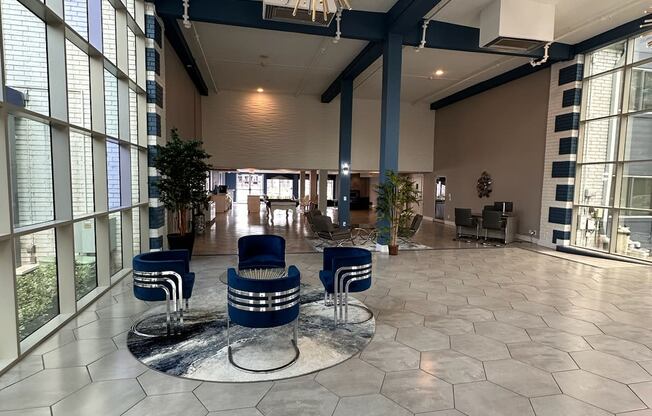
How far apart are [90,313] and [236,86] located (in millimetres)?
9406

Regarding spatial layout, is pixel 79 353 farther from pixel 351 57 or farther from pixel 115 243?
pixel 351 57

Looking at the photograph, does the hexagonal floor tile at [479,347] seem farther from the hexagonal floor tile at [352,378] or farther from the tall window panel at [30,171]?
the tall window panel at [30,171]

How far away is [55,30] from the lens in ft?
11.4

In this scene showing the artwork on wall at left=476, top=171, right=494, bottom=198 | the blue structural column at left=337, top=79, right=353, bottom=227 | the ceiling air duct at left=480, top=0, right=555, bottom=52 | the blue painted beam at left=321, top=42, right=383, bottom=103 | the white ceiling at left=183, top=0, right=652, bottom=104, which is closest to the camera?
the ceiling air duct at left=480, top=0, right=555, bottom=52

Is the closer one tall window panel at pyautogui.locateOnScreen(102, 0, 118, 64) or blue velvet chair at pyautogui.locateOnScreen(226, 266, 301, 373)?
blue velvet chair at pyautogui.locateOnScreen(226, 266, 301, 373)

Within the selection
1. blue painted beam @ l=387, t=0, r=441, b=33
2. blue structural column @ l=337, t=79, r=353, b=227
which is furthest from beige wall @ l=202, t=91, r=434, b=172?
blue painted beam @ l=387, t=0, r=441, b=33

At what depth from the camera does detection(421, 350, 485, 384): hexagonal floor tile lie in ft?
8.98

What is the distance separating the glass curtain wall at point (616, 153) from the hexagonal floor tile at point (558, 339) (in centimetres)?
507

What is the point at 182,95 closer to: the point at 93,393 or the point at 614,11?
the point at 93,393

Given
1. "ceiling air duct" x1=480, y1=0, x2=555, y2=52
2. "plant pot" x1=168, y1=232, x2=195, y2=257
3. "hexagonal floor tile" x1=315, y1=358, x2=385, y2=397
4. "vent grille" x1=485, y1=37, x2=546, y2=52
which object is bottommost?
"hexagonal floor tile" x1=315, y1=358, x2=385, y2=397

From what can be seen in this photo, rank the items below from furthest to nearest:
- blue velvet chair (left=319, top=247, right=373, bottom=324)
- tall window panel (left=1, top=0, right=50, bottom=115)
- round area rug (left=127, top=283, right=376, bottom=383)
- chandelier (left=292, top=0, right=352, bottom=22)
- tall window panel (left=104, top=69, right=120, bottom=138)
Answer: tall window panel (left=104, top=69, right=120, bottom=138) < blue velvet chair (left=319, top=247, right=373, bottom=324) < tall window panel (left=1, top=0, right=50, bottom=115) < round area rug (left=127, top=283, right=376, bottom=383) < chandelier (left=292, top=0, right=352, bottom=22)

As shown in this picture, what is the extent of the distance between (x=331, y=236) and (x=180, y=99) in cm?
504

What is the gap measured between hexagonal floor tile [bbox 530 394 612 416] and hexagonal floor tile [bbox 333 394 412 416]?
2.97 ft

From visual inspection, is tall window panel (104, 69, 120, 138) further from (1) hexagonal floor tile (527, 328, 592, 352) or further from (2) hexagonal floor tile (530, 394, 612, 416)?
(1) hexagonal floor tile (527, 328, 592, 352)
